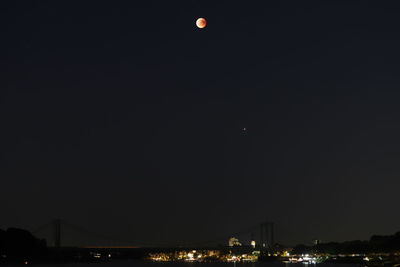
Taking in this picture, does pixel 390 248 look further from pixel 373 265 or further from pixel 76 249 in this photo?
pixel 76 249

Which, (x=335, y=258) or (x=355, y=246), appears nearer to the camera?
(x=355, y=246)

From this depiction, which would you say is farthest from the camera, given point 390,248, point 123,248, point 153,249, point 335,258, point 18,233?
point 335,258

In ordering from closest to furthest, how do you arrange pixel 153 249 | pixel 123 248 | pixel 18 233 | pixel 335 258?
pixel 18 233, pixel 123 248, pixel 153 249, pixel 335 258

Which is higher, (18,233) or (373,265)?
(18,233)

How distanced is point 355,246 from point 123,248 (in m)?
67.4

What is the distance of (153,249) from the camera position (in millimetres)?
178375

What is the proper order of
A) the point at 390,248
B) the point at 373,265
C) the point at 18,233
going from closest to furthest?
1. the point at 373,265
2. the point at 18,233
3. the point at 390,248

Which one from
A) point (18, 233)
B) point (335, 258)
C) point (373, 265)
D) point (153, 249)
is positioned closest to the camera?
point (373, 265)

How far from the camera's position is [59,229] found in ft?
554

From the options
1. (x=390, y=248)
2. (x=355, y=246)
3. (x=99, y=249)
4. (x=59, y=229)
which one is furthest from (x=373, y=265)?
(x=59, y=229)

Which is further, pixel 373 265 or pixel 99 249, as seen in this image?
pixel 99 249

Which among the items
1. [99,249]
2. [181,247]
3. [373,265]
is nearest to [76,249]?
[99,249]

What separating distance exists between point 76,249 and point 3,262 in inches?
992

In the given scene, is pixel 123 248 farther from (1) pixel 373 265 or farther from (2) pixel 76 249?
(1) pixel 373 265
